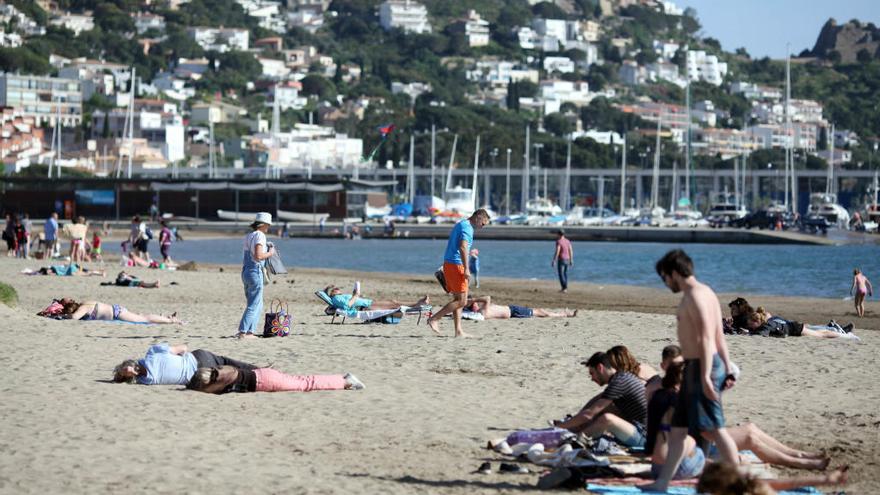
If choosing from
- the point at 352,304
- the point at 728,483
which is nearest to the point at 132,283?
the point at 352,304

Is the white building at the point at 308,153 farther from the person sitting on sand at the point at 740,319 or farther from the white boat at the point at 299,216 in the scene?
the person sitting on sand at the point at 740,319

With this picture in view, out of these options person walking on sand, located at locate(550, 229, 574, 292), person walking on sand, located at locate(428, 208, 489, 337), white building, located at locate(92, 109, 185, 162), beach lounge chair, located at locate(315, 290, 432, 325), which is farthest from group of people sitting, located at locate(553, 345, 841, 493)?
white building, located at locate(92, 109, 185, 162)

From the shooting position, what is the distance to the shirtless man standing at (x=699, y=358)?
27.5ft

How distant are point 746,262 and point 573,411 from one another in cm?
4528

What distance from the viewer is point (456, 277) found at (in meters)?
16.3

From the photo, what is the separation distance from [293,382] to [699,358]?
497cm

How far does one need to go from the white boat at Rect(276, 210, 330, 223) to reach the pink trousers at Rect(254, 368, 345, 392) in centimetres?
7929

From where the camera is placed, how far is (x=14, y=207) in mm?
92125

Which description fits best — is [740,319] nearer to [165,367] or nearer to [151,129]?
[165,367]

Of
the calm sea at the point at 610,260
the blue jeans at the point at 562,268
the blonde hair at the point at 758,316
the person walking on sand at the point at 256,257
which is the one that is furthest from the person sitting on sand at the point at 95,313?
the calm sea at the point at 610,260

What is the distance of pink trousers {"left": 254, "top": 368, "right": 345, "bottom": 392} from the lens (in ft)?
40.9

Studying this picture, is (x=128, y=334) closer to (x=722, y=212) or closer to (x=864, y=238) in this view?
(x=864, y=238)

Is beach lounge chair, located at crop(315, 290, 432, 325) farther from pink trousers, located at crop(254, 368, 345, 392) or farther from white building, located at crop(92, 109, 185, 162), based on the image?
white building, located at crop(92, 109, 185, 162)

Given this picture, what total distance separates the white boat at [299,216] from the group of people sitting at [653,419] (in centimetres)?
8167
